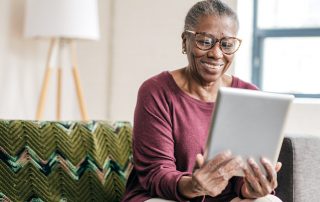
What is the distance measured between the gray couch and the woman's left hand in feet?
1.29

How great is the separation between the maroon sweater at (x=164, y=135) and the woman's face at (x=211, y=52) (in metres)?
0.09

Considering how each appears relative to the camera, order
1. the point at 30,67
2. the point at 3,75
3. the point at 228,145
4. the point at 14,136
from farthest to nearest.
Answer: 1. the point at 30,67
2. the point at 3,75
3. the point at 14,136
4. the point at 228,145

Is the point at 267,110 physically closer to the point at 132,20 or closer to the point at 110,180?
the point at 110,180

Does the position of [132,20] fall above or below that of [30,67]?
above

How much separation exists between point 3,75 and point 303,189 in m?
Answer: 1.91

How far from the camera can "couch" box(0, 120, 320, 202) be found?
1.92 metres

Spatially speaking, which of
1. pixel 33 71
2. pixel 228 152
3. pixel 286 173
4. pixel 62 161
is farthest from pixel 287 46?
pixel 228 152

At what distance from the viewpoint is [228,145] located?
4.92ft

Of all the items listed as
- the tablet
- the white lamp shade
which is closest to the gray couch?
the tablet

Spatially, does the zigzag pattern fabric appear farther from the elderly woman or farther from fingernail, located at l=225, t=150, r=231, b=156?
fingernail, located at l=225, t=150, r=231, b=156

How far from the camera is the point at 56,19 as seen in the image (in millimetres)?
3262

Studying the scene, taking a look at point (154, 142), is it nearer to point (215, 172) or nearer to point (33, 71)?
point (215, 172)

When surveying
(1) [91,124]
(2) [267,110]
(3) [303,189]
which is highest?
(2) [267,110]

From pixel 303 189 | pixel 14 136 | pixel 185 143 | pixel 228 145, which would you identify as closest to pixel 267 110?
pixel 228 145
